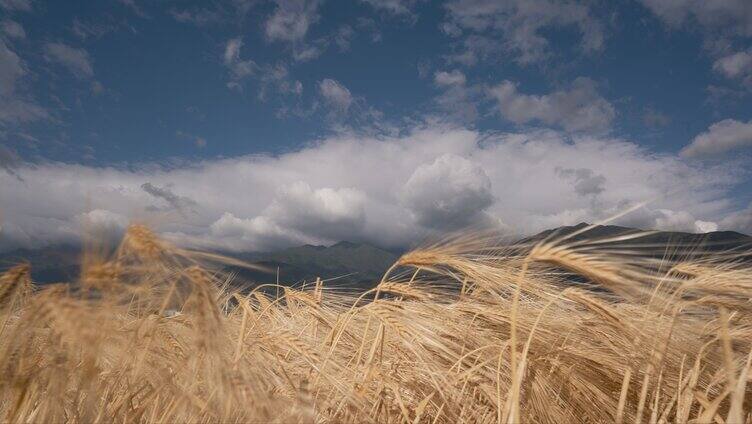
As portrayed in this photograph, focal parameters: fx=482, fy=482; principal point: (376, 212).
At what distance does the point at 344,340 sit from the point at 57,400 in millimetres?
1618

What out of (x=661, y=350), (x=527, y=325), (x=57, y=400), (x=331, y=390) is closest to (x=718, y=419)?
(x=661, y=350)

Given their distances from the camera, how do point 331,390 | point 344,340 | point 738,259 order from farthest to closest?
point 344,340
point 738,259
point 331,390

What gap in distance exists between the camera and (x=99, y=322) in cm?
117

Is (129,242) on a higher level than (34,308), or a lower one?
higher

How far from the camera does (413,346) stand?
190 centimetres

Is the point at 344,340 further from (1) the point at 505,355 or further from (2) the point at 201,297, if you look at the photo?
(2) the point at 201,297

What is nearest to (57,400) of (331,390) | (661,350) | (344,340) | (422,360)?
(331,390)

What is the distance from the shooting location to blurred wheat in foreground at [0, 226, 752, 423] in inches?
49.2

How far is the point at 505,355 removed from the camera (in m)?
2.18

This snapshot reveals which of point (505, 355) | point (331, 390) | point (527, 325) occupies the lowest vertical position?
point (331, 390)

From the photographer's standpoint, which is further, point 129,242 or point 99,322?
point 129,242

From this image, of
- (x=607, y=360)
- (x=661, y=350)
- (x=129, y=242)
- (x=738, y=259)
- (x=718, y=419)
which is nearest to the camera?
(x=129, y=242)

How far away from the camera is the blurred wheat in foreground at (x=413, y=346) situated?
125 cm

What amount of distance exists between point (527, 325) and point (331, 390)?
85 centimetres
